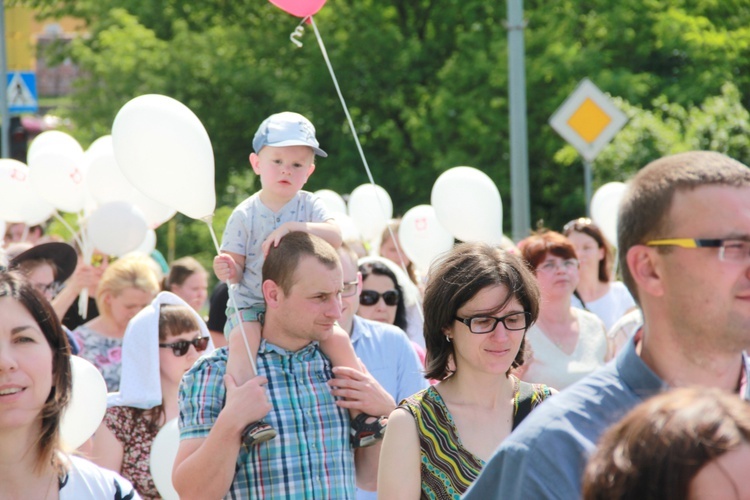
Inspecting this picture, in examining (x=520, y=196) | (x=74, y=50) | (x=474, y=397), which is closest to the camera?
(x=474, y=397)

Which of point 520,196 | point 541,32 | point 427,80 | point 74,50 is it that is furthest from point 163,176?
point 74,50

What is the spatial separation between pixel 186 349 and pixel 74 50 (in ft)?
67.6

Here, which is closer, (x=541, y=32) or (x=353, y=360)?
(x=353, y=360)

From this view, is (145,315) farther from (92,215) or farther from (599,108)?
(599,108)

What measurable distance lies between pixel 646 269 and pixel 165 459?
9.59 feet

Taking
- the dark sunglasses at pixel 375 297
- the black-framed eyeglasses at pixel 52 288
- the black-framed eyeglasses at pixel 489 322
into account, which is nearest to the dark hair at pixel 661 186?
the black-framed eyeglasses at pixel 489 322

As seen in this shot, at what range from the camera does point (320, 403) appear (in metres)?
3.85

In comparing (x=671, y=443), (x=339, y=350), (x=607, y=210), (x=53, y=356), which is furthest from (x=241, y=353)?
(x=607, y=210)

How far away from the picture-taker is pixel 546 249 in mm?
6461

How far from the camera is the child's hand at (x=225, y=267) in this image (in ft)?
13.7

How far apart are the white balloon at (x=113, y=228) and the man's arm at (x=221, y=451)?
447 cm

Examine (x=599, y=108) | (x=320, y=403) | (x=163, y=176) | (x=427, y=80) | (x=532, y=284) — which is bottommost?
(x=320, y=403)

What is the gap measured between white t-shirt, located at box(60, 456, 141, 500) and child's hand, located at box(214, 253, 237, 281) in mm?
1230

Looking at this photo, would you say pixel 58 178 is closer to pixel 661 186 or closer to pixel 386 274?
pixel 386 274
